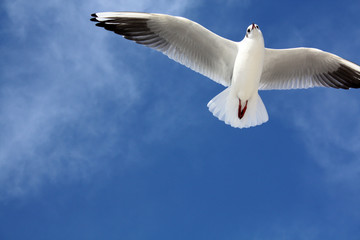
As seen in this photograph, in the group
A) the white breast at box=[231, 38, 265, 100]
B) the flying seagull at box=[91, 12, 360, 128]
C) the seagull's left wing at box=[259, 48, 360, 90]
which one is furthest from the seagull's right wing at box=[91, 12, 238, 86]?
the seagull's left wing at box=[259, 48, 360, 90]

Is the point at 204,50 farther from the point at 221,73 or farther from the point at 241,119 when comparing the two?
the point at 241,119

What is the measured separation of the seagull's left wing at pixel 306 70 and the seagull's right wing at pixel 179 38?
0.57 meters

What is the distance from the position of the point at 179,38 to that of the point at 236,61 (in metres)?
0.75

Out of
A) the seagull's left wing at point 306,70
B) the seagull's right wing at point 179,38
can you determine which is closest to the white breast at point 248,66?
the seagull's right wing at point 179,38

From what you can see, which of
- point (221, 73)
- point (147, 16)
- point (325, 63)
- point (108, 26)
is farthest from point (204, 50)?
point (325, 63)

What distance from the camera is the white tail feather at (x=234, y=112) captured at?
634 centimetres

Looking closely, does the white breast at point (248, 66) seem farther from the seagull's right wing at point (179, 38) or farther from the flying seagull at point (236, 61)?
the seagull's right wing at point (179, 38)

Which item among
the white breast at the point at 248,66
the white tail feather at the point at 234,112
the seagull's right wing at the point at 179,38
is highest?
the seagull's right wing at the point at 179,38

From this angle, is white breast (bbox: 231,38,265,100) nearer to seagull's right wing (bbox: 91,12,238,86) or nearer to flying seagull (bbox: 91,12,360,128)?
flying seagull (bbox: 91,12,360,128)

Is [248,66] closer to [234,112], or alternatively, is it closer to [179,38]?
[234,112]

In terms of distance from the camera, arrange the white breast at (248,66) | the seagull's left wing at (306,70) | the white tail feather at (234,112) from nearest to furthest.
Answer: the white breast at (248,66) → the white tail feather at (234,112) → the seagull's left wing at (306,70)

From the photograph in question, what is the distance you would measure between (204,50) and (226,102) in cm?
70

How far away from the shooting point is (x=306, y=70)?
666cm

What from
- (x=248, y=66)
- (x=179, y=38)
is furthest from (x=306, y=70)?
(x=179, y=38)
